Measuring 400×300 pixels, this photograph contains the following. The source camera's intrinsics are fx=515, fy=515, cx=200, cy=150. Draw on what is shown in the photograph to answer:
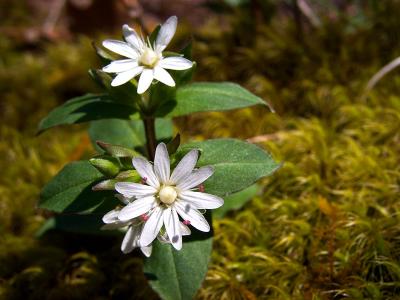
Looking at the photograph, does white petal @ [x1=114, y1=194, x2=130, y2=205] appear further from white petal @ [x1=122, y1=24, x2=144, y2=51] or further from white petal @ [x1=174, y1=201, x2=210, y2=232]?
white petal @ [x1=122, y1=24, x2=144, y2=51]

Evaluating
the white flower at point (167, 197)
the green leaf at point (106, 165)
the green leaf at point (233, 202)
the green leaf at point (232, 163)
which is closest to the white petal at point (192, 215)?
the white flower at point (167, 197)

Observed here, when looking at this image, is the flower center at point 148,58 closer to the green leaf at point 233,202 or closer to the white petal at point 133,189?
the white petal at point 133,189

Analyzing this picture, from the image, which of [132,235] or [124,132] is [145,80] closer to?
[132,235]

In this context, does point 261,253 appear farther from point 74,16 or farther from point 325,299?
point 74,16

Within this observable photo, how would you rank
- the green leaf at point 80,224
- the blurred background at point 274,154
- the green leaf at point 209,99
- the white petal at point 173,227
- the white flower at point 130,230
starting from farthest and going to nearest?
the green leaf at point 80,224, the blurred background at point 274,154, the green leaf at point 209,99, the white flower at point 130,230, the white petal at point 173,227

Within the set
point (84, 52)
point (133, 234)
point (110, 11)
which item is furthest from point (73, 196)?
point (110, 11)

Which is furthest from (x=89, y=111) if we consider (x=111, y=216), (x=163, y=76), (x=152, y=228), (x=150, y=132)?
(x=152, y=228)
